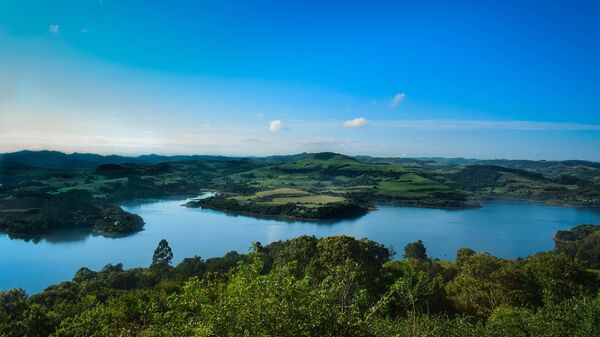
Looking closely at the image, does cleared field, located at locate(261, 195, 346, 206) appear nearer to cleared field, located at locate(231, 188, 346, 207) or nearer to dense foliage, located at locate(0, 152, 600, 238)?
cleared field, located at locate(231, 188, 346, 207)

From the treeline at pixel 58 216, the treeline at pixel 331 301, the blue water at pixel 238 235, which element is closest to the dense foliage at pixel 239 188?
the treeline at pixel 58 216

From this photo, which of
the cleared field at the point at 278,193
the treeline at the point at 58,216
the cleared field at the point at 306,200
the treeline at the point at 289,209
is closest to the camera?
the treeline at the point at 58,216

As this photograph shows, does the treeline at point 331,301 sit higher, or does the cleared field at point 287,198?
the treeline at point 331,301

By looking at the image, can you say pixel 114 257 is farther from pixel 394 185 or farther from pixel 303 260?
pixel 394 185

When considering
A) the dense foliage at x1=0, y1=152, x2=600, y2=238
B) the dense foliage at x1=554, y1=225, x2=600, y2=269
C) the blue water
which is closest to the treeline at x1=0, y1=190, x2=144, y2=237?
the dense foliage at x1=0, y1=152, x2=600, y2=238

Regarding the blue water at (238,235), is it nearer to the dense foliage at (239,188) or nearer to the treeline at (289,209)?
the treeline at (289,209)

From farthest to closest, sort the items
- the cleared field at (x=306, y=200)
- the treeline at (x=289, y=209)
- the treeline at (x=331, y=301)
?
the cleared field at (x=306, y=200) → the treeline at (x=289, y=209) → the treeline at (x=331, y=301)

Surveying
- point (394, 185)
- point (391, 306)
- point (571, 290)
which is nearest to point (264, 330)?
point (391, 306)
